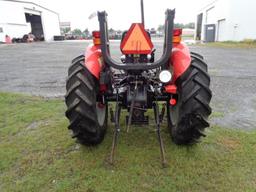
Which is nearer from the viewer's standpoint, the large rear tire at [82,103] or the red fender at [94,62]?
the large rear tire at [82,103]

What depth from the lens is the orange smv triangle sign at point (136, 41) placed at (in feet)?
7.41

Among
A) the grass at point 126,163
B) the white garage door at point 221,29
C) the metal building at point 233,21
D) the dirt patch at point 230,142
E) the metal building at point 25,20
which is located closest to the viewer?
the grass at point 126,163

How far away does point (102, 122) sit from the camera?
3020mm

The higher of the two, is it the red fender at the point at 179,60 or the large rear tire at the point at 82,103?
the red fender at the point at 179,60

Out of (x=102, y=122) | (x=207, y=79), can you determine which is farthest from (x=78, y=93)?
(x=207, y=79)

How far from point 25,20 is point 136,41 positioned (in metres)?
38.7

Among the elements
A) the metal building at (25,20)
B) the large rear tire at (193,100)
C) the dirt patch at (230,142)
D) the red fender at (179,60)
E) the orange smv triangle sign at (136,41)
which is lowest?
the dirt patch at (230,142)

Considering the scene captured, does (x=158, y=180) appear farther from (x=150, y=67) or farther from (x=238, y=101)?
(x=238, y=101)

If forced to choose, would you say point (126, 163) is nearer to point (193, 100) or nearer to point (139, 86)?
point (139, 86)

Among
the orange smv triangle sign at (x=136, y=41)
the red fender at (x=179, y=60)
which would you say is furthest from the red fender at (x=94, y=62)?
the red fender at (x=179, y=60)

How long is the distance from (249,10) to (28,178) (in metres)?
24.5

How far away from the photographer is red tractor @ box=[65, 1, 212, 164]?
7.58 feet

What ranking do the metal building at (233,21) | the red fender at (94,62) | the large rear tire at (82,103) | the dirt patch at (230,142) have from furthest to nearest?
the metal building at (233,21) < the dirt patch at (230,142) < the red fender at (94,62) < the large rear tire at (82,103)

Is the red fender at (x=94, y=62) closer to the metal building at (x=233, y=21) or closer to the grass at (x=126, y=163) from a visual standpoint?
the grass at (x=126, y=163)
